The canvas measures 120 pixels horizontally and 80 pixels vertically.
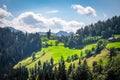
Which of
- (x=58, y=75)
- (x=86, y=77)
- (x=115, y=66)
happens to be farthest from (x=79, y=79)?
(x=115, y=66)

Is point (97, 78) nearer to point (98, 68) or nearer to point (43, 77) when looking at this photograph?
point (98, 68)

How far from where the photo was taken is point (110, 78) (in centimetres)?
15688

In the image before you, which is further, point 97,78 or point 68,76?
point 68,76

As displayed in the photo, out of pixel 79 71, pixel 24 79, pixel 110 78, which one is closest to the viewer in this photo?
pixel 110 78

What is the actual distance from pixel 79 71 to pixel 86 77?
6853 mm

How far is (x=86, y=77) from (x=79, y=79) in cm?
537

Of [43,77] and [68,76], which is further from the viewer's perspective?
[68,76]

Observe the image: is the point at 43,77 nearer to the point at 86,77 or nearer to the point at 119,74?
the point at 86,77

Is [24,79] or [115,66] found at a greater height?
[115,66]

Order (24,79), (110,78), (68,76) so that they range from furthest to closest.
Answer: (24,79) < (68,76) < (110,78)

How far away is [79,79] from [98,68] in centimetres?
2333

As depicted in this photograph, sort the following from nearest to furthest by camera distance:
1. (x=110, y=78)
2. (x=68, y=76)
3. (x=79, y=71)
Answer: (x=110, y=78) < (x=79, y=71) < (x=68, y=76)

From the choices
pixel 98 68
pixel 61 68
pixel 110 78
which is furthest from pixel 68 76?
pixel 110 78

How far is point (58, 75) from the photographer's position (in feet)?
559
